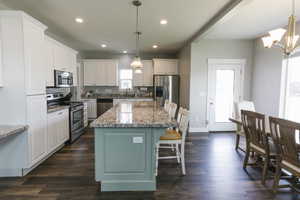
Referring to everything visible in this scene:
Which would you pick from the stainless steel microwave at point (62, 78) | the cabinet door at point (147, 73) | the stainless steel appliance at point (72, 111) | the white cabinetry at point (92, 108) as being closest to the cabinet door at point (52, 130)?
A: the stainless steel appliance at point (72, 111)

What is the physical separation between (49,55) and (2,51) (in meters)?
0.95

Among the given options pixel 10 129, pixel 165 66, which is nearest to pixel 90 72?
pixel 165 66

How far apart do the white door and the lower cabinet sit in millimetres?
3762

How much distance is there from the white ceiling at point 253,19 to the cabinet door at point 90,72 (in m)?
4.23

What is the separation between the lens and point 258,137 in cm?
260

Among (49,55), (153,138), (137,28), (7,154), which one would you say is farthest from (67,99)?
(153,138)

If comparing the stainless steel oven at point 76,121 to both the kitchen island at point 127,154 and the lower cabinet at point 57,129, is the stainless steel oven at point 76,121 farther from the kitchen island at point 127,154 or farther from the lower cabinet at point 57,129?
the kitchen island at point 127,154

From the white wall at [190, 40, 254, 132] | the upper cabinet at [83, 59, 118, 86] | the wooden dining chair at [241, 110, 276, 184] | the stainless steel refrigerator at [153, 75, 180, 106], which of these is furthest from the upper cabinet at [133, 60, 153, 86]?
the wooden dining chair at [241, 110, 276, 184]

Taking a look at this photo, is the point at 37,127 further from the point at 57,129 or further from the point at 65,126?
the point at 65,126

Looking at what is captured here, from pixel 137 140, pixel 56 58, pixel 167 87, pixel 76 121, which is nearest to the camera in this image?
pixel 137 140

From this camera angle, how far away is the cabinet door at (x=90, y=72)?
6578mm

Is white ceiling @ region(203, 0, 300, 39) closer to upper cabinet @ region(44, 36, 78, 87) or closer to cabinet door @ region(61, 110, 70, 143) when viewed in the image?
upper cabinet @ region(44, 36, 78, 87)

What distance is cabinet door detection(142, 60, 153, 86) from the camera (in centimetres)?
681

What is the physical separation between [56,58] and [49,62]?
386 mm
